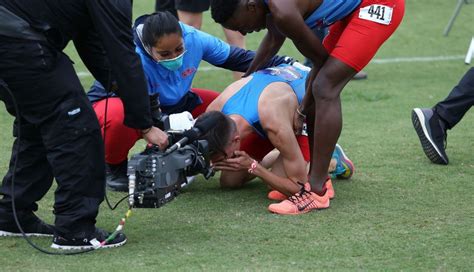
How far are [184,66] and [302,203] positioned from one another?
1391 mm

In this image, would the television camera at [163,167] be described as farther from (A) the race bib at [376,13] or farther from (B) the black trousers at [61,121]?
(A) the race bib at [376,13]

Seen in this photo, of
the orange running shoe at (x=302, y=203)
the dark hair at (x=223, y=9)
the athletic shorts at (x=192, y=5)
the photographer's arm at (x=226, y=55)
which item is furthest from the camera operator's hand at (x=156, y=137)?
the athletic shorts at (x=192, y=5)

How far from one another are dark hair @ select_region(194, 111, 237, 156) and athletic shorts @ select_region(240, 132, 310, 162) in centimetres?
64

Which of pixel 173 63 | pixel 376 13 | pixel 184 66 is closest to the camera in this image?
pixel 376 13

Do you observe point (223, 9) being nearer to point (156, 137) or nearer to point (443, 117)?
point (156, 137)

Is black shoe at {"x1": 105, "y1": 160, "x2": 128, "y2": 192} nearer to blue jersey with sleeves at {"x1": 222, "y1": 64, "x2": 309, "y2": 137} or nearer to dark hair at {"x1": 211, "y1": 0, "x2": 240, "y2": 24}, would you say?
blue jersey with sleeves at {"x1": 222, "y1": 64, "x2": 309, "y2": 137}

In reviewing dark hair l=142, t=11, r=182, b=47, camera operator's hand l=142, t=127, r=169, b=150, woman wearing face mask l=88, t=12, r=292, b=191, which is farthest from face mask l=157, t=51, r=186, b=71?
camera operator's hand l=142, t=127, r=169, b=150

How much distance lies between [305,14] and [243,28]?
352mm

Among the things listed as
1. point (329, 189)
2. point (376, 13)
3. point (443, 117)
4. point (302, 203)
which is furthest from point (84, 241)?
point (443, 117)

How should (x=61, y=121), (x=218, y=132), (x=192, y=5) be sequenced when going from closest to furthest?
(x=61, y=121)
(x=218, y=132)
(x=192, y=5)

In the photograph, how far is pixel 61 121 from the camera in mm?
4340

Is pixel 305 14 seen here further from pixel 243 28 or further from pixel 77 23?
pixel 77 23

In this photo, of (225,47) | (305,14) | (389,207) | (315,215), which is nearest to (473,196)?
(389,207)

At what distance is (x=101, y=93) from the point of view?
19.9 feet
